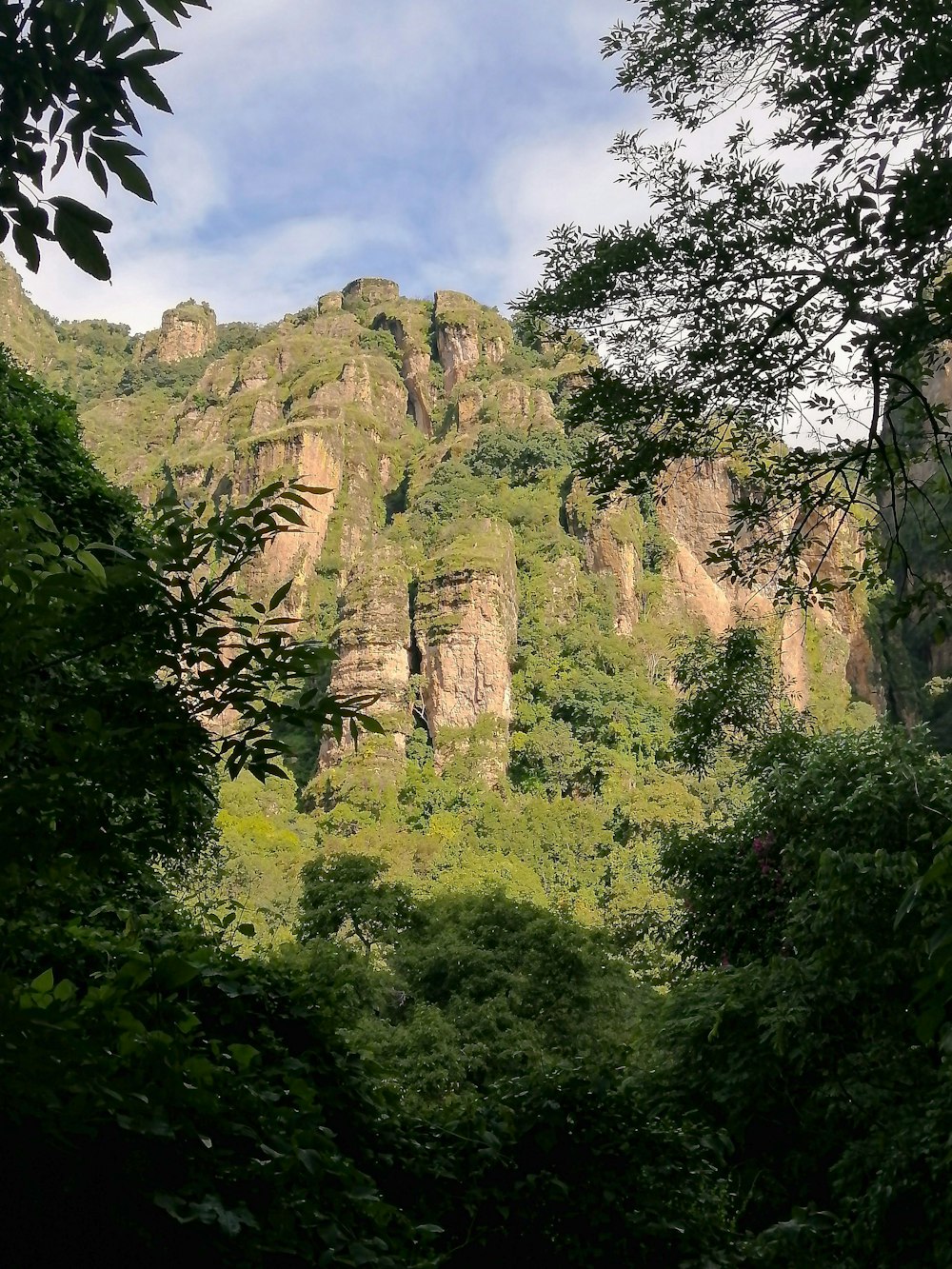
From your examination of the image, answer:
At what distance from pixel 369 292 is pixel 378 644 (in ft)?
215

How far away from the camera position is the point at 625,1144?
A: 172 inches

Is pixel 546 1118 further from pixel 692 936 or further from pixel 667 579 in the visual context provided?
pixel 667 579

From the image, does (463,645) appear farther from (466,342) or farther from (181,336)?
(181,336)

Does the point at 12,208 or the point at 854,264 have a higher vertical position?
the point at 854,264

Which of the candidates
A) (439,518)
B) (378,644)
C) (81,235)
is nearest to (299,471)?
(439,518)

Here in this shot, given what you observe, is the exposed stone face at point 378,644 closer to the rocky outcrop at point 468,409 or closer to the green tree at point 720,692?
the rocky outcrop at point 468,409

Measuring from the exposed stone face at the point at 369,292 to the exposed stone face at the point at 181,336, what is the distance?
553 inches

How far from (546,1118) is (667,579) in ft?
217

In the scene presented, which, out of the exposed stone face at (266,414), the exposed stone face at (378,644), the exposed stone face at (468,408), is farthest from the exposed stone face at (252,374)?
the exposed stone face at (378,644)

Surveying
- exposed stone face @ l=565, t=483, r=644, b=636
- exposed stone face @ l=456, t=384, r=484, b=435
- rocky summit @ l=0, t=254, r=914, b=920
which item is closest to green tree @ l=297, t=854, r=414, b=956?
rocky summit @ l=0, t=254, r=914, b=920

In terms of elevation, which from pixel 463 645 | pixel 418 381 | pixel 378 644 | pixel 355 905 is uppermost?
pixel 418 381

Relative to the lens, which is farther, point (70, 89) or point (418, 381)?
point (418, 381)

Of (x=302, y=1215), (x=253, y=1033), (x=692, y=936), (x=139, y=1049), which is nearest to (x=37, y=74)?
(x=139, y=1049)

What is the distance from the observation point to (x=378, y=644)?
5169cm
